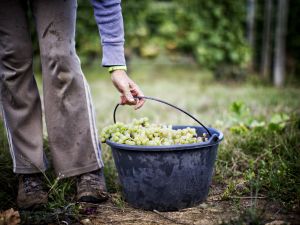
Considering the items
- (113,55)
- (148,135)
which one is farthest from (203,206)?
(113,55)

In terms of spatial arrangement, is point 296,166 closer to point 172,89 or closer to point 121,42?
point 121,42

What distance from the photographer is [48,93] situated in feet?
6.57

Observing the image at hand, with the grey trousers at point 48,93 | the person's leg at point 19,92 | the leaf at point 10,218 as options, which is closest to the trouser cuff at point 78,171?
the grey trousers at point 48,93

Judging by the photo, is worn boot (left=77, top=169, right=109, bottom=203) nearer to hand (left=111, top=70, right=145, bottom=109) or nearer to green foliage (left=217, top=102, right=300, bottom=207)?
hand (left=111, top=70, right=145, bottom=109)

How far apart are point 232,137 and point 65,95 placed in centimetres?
126

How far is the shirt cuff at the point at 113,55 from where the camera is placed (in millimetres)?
1906

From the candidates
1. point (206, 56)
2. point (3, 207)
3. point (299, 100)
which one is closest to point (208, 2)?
point (206, 56)

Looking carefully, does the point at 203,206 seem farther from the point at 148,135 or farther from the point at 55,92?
the point at 55,92

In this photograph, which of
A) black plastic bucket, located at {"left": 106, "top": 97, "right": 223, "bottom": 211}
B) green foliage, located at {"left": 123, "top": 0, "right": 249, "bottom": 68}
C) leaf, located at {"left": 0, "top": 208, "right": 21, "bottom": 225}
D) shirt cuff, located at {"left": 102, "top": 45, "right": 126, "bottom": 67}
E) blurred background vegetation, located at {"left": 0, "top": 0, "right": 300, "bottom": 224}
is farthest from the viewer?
green foliage, located at {"left": 123, "top": 0, "right": 249, "bottom": 68}

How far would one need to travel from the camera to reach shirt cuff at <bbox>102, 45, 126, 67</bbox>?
1.91m

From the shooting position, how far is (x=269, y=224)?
1.66 m

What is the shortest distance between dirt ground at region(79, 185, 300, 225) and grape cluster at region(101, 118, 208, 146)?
316mm

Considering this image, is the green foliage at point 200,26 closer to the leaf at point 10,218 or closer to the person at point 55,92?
the person at point 55,92

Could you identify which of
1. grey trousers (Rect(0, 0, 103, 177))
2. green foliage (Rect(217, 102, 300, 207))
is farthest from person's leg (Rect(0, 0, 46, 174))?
green foliage (Rect(217, 102, 300, 207))
